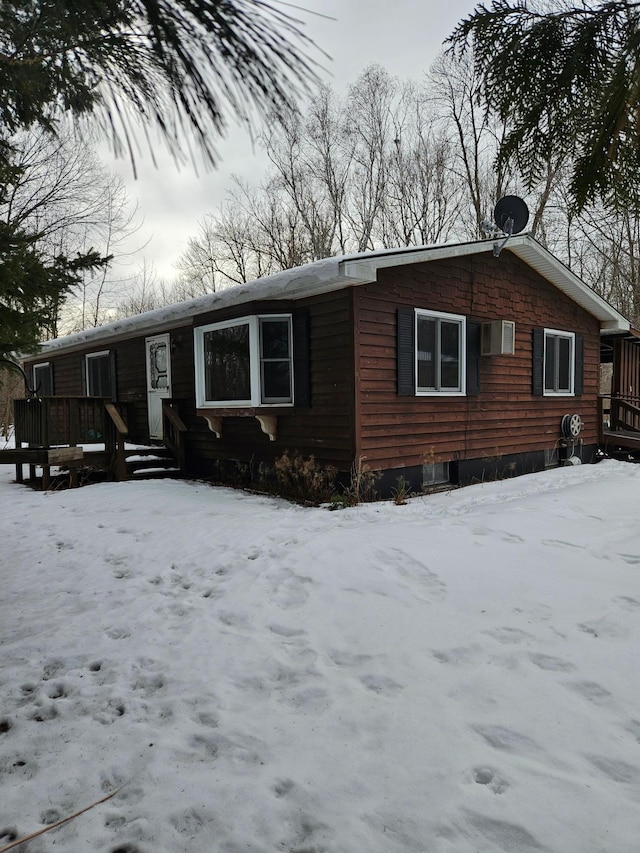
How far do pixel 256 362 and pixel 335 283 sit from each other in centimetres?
162

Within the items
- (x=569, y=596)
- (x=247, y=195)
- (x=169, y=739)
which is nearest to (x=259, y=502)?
(x=569, y=596)

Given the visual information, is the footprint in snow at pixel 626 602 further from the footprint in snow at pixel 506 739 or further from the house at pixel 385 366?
the house at pixel 385 366

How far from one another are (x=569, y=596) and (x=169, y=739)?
2765 mm

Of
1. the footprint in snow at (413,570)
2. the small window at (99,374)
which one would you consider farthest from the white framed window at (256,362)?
the small window at (99,374)

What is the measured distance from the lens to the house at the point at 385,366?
7047mm

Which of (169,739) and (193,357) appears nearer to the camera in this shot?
(169,739)

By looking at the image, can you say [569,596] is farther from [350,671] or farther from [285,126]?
[285,126]

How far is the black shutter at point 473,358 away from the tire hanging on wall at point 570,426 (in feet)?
9.82

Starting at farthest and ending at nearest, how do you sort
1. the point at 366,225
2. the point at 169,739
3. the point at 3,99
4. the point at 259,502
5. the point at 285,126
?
1. the point at 366,225
2. the point at 259,502
3. the point at 169,739
4. the point at 3,99
5. the point at 285,126

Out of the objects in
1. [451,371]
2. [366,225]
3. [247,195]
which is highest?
[247,195]

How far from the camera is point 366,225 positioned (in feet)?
69.5

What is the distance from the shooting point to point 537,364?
9.85m

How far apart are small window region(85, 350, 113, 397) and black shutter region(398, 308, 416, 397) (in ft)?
23.1

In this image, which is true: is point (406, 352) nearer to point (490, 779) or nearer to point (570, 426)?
point (570, 426)
